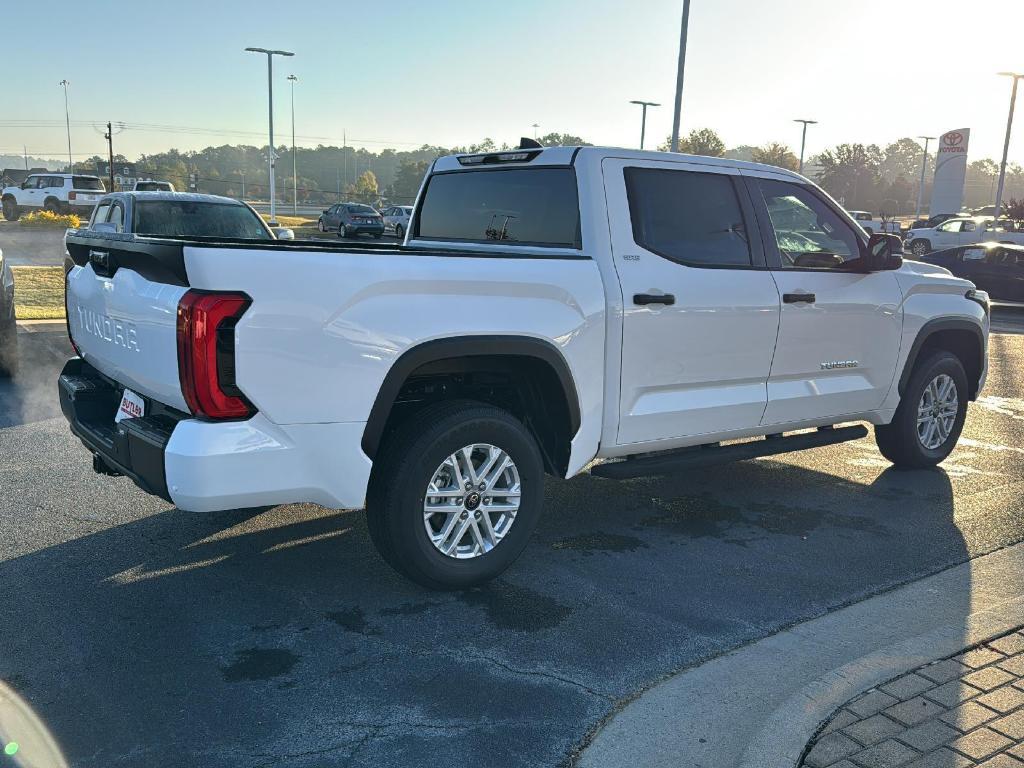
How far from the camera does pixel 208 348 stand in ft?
10.6

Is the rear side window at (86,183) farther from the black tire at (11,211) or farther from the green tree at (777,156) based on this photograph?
the green tree at (777,156)

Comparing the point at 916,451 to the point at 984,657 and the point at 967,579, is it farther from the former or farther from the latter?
the point at 984,657

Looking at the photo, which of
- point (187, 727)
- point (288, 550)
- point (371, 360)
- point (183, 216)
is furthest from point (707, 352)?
point (183, 216)

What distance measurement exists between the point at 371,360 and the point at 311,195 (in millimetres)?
102636

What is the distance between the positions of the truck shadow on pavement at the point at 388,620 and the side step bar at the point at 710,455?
42cm

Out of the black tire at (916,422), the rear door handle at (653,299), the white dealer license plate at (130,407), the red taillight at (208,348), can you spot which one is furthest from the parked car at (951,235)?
the red taillight at (208,348)

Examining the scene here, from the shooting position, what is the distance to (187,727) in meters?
2.96

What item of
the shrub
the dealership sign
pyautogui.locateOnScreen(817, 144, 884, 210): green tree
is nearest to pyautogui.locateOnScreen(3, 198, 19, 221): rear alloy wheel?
the shrub

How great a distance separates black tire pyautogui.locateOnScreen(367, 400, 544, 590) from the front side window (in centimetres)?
214

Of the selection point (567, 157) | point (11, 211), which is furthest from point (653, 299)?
point (11, 211)

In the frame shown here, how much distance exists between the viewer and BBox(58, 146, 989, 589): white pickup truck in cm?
336

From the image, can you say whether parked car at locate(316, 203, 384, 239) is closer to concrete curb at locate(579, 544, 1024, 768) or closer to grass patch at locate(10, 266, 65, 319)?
grass patch at locate(10, 266, 65, 319)

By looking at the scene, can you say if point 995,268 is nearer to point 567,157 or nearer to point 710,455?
point 710,455

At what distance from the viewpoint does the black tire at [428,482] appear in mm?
3791
